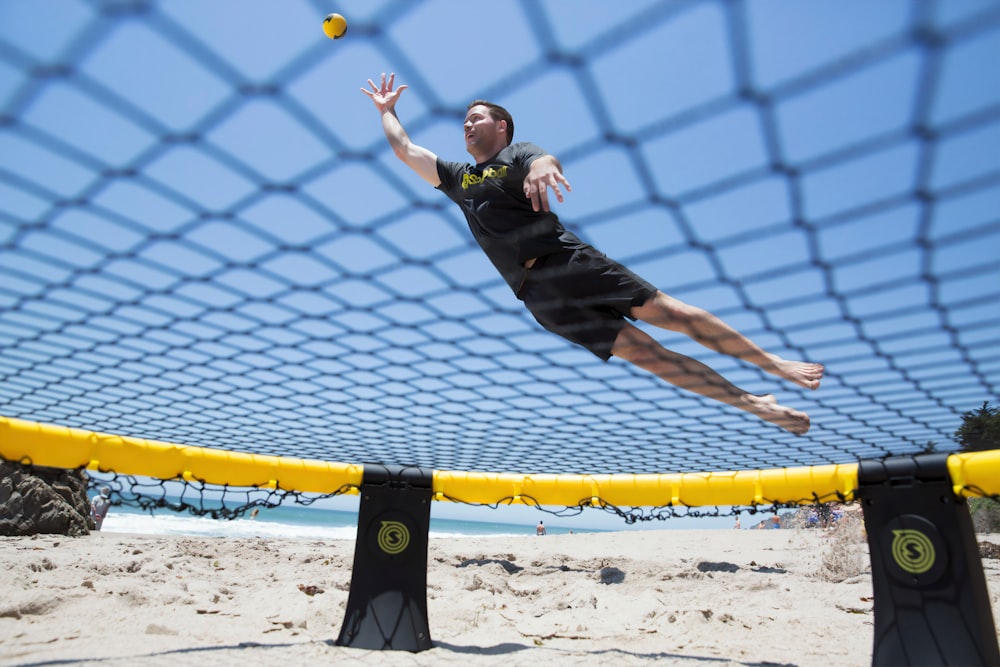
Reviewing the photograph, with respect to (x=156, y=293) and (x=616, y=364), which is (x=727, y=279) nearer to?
(x=616, y=364)

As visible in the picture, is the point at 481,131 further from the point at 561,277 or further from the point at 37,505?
the point at 37,505

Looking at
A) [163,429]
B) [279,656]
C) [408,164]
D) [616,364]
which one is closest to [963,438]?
[616,364]

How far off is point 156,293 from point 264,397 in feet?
2.82

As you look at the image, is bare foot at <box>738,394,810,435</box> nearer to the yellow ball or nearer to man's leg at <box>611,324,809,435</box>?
man's leg at <box>611,324,809,435</box>

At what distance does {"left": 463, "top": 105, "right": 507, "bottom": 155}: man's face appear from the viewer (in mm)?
1784

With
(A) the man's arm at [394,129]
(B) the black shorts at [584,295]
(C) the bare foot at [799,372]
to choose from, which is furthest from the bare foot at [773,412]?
(A) the man's arm at [394,129]

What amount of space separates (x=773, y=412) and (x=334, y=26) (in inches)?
61.7

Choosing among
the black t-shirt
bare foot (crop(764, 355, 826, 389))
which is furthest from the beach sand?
the black t-shirt

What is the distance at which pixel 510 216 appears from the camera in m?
1.71

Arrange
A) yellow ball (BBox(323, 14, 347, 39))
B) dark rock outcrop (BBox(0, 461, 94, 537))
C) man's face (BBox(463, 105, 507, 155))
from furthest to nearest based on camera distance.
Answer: dark rock outcrop (BBox(0, 461, 94, 537)), man's face (BBox(463, 105, 507, 155)), yellow ball (BBox(323, 14, 347, 39))

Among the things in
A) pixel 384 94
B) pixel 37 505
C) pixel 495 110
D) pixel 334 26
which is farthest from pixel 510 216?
pixel 37 505

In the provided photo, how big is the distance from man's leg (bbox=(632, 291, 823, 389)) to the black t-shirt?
297 mm

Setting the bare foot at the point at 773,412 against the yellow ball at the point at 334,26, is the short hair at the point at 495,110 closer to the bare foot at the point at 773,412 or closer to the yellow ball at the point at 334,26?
the yellow ball at the point at 334,26

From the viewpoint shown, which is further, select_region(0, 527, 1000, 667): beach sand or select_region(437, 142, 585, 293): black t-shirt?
select_region(0, 527, 1000, 667): beach sand
